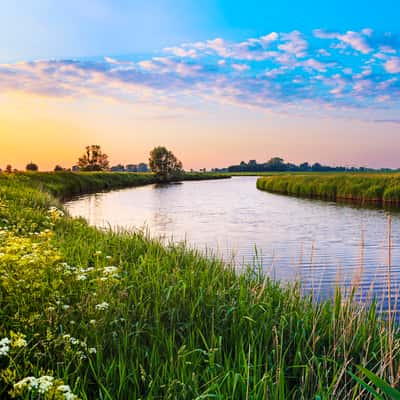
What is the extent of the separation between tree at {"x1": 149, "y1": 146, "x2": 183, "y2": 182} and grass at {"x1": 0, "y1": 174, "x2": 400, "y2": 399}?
317ft

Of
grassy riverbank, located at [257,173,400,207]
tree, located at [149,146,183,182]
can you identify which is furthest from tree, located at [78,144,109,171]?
grassy riverbank, located at [257,173,400,207]

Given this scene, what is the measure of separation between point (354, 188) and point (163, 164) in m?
74.5

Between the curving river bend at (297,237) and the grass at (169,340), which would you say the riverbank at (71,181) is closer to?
the curving river bend at (297,237)

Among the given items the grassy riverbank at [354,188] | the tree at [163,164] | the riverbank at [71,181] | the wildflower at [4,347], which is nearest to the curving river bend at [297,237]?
the wildflower at [4,347]

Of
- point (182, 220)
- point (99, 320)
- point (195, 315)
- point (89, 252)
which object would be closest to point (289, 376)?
point (195, 315)

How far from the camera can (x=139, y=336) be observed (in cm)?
403

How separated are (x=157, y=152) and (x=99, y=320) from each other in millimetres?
100514

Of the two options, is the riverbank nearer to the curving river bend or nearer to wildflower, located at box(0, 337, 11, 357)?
the curving river bend

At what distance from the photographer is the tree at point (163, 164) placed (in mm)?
101875

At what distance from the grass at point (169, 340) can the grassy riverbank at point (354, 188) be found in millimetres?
25962

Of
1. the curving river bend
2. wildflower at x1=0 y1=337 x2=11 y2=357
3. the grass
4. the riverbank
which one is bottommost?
the curving river bend

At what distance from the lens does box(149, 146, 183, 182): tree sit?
101875 mm

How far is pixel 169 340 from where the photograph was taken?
3.81m

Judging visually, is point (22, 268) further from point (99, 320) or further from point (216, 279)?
point (216, 279)
